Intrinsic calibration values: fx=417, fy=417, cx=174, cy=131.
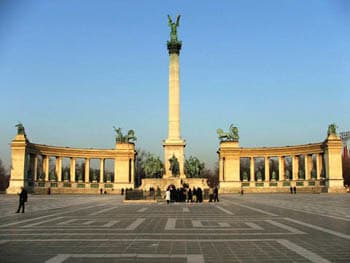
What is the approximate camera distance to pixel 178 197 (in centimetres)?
3859

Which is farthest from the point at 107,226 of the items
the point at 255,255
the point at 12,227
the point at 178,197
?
the point at 178,197

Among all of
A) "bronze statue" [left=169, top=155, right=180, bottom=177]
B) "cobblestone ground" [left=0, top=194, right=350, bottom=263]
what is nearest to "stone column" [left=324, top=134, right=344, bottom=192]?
"bronze statue" [left=169, top=155, right=180, bottom=177]

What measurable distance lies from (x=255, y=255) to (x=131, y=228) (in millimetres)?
6880

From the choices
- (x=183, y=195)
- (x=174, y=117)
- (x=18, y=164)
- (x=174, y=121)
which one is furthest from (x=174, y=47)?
(x=18, y=164)

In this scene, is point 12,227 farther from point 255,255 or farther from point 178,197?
point 178,197

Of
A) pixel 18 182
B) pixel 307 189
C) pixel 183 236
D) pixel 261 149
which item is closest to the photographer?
pixel 183 236

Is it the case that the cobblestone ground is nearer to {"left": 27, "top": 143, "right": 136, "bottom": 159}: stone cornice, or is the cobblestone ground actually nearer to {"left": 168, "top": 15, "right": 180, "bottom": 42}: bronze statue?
{"left": 168, "top": 15, "right": 180, "bottom": 42}: bronze statue

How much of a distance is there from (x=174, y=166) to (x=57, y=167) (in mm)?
35384

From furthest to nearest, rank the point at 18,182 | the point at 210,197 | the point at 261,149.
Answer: the point at 261,149 < the point at 18,182 < the point at 210,197

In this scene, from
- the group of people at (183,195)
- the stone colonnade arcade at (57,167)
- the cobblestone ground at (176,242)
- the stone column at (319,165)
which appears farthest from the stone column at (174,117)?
the cobblestone ground at (176,242)

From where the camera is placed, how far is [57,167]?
8419cm

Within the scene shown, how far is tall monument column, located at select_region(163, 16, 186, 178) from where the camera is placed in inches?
2339

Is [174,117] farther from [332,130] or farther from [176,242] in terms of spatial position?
[176,242]

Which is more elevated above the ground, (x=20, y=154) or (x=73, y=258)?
(x=20, y=154)
